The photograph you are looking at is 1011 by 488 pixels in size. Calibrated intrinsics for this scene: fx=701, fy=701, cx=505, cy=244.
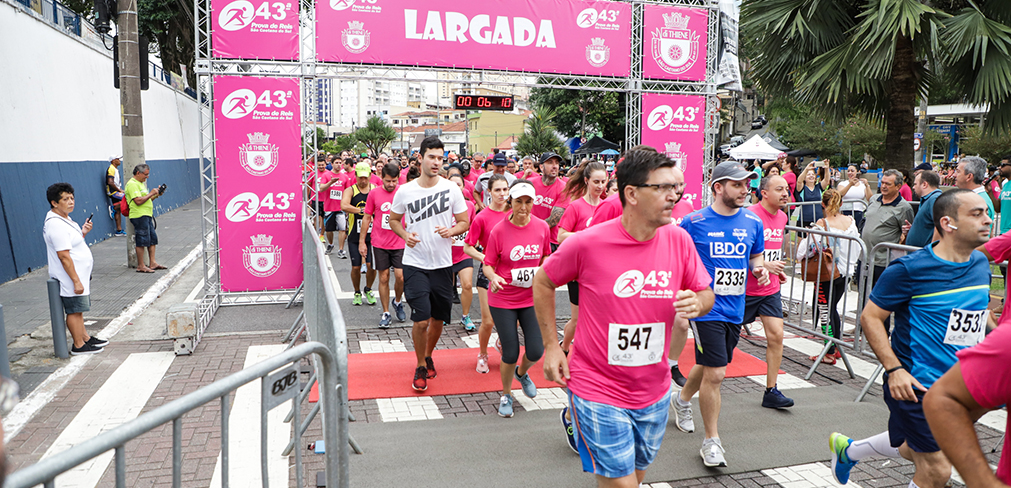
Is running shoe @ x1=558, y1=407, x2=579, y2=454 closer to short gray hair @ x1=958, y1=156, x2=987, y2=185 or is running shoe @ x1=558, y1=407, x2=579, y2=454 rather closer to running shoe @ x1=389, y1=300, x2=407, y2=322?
running shoe @ x1=389, y1=300, x2=407, y2=322

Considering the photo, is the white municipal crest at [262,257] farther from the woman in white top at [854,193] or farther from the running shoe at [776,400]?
the woman in white top at [854,193]

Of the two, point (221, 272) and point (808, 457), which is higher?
point (221, 272)

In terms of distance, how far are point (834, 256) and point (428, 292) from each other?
13.5ft

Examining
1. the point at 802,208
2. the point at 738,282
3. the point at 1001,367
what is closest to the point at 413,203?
the point at 738,282

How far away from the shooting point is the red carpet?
6.10 m

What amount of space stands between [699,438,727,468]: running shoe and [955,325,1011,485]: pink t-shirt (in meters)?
2.73

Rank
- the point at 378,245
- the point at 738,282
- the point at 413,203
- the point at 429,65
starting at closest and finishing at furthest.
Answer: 1. the point at 738,282
2. the point at 413,203
3. the point at 378,245
4. the point at 429,65

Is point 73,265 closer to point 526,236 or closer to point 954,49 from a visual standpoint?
point 526,236

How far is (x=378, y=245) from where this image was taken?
26.8 feet

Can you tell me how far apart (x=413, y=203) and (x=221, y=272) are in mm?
3919

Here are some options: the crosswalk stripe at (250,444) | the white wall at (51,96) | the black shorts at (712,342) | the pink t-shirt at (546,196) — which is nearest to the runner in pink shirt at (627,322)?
the black shorts at (712,342)

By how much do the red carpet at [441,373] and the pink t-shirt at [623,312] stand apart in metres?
3.15

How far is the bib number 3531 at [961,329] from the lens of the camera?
Result: 3.41 meters

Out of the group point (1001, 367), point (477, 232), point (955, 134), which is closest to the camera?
point (1001, 367)
